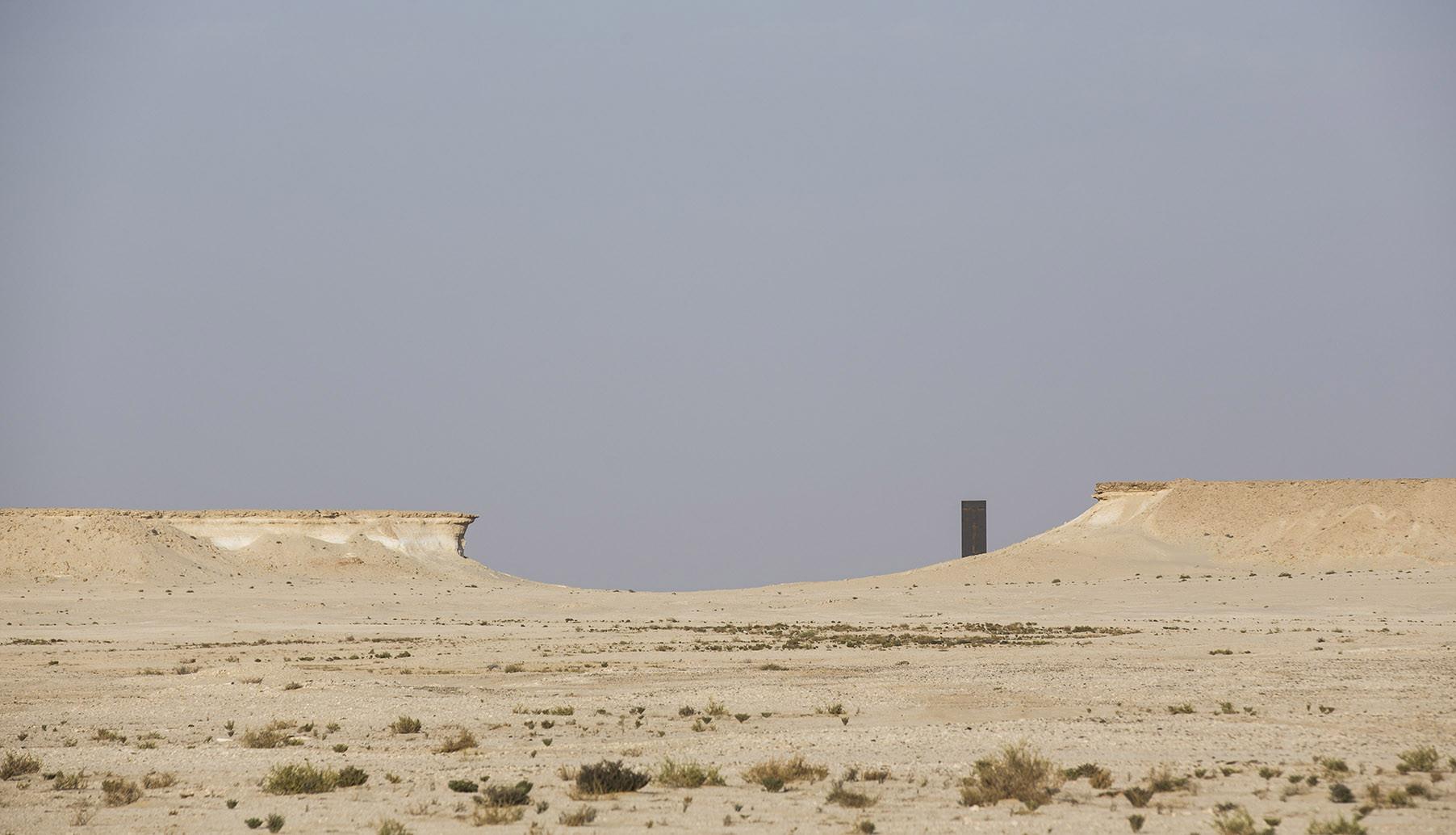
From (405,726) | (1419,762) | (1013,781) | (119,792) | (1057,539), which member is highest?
(1057,539)

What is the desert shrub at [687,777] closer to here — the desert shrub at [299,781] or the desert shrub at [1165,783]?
the desert shrub at [299,781]

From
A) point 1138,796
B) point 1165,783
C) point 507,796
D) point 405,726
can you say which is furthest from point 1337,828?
point 405,726

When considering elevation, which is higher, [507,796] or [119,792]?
[507,796]

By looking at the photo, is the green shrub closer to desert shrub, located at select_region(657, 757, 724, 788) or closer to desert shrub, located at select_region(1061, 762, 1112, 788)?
desert shrub, located at select_region(657, 757, 724, 788)

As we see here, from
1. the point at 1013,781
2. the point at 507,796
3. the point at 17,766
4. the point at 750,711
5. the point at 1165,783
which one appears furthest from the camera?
the point at 750,711

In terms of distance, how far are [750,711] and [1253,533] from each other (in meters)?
63.9

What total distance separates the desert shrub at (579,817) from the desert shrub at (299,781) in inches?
130

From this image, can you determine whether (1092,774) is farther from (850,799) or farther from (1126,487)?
(1126,487)

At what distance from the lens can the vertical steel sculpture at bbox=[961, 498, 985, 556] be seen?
305 ft

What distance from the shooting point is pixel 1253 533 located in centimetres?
8188

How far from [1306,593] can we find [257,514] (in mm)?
61720

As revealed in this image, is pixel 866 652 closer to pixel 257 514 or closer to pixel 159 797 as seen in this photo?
pixel 159 797

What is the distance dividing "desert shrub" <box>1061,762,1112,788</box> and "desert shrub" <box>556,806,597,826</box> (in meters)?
5.44

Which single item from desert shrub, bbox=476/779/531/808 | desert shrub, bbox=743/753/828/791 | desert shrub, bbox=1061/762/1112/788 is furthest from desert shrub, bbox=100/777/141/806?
desert shrub, bbox=1061/762/1112/788
